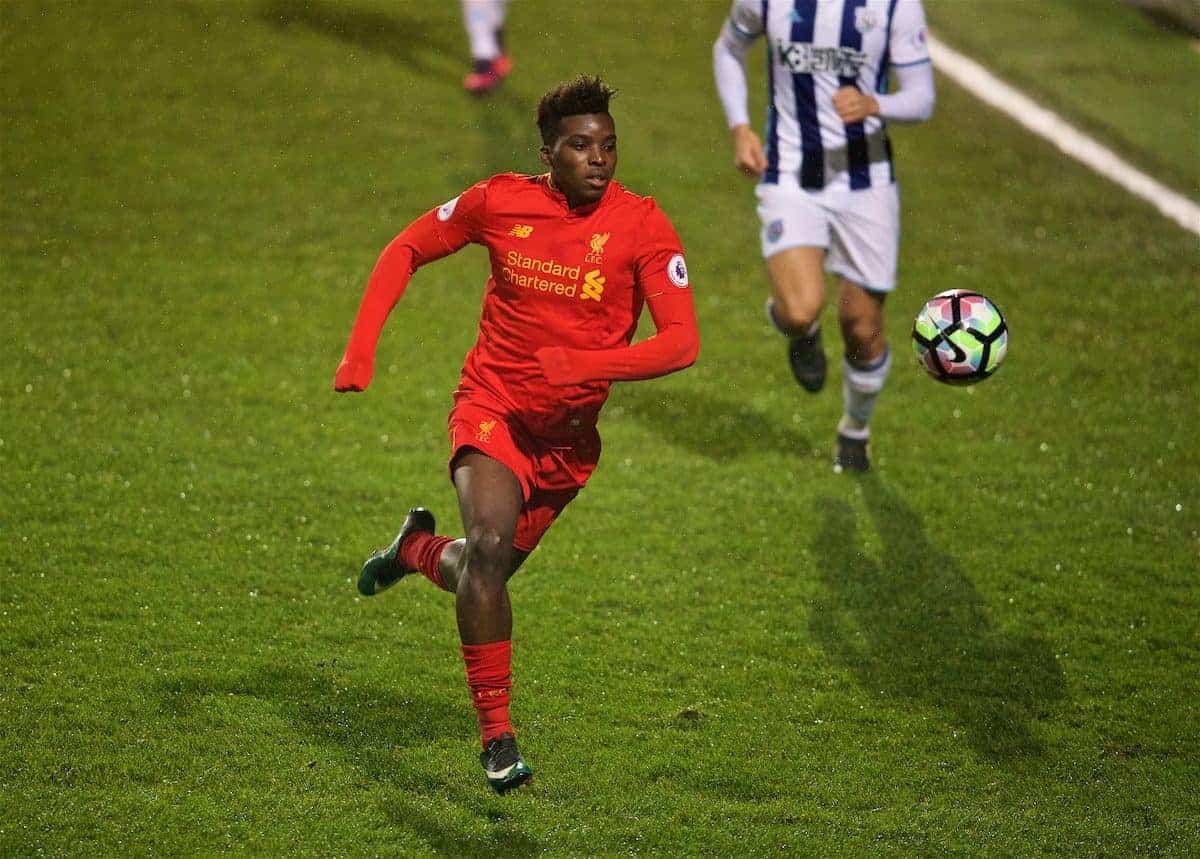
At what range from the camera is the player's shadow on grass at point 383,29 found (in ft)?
45.6

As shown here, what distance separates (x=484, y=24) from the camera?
1272 cm

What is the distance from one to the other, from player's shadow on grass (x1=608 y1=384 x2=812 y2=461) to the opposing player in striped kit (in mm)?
563

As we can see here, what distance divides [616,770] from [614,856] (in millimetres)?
520

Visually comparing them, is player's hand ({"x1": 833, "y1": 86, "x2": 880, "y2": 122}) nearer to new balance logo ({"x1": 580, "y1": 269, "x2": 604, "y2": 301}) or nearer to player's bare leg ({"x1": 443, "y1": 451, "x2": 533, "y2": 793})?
new balance logo ({"x1": 580, "y1": 269, "x2": 604, "y2": 301})

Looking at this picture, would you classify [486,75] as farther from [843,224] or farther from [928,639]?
[928,639]

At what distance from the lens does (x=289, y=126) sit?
40.8 ft

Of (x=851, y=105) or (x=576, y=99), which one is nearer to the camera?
(x=576, y=99)

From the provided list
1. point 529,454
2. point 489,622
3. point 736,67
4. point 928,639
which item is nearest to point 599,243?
point 529,454

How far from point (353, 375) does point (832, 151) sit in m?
3.60

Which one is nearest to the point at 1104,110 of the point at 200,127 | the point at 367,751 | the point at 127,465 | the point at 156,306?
the point at 200,127

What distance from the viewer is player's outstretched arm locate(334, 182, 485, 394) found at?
5.04m

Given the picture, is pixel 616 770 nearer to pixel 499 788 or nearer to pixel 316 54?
pixel 499 788

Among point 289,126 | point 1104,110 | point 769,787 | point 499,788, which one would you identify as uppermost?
point 499,788

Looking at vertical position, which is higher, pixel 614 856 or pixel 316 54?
pixel 614 856
